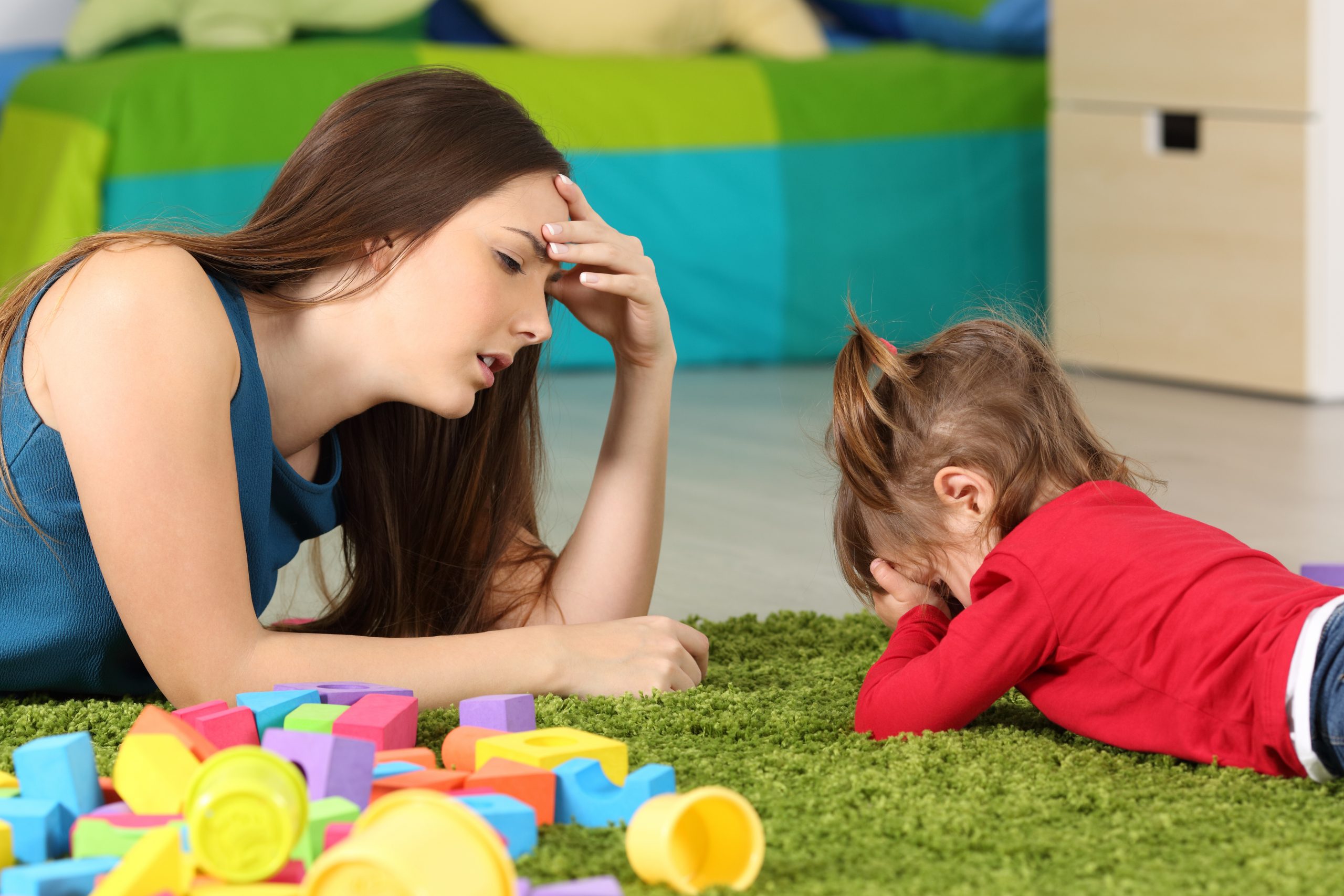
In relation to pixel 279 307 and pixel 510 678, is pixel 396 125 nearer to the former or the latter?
pixel 279 307

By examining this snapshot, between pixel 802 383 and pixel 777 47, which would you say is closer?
pixel 802 383

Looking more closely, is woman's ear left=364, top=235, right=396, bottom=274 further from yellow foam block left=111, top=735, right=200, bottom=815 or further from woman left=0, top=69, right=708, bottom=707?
yellow foam block left=111, top=735, right=200, bottom=815

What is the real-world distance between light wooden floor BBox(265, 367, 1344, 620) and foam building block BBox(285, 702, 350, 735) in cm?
43

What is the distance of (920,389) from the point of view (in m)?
1.08

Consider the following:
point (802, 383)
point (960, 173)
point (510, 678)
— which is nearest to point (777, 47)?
point (960, 173)

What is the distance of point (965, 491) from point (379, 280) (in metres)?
0.42

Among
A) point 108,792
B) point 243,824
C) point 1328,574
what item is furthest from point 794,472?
point 243,824

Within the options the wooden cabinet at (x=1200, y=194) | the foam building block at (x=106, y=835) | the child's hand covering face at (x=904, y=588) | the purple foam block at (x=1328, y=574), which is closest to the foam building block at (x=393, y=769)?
→ the foam building block at (x=106, y=835)

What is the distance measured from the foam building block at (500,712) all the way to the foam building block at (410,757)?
0.07 m

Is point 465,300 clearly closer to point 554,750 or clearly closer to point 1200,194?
point 554,750

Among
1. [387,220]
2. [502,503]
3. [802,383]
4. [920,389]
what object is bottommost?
[802,383]

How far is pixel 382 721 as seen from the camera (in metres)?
0.92

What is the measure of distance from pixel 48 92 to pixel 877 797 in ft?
8.25

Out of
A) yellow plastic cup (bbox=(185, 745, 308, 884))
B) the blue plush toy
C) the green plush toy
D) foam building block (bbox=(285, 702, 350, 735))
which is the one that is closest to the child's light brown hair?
foam building block (bbox=(285, 702, 350, 735))
